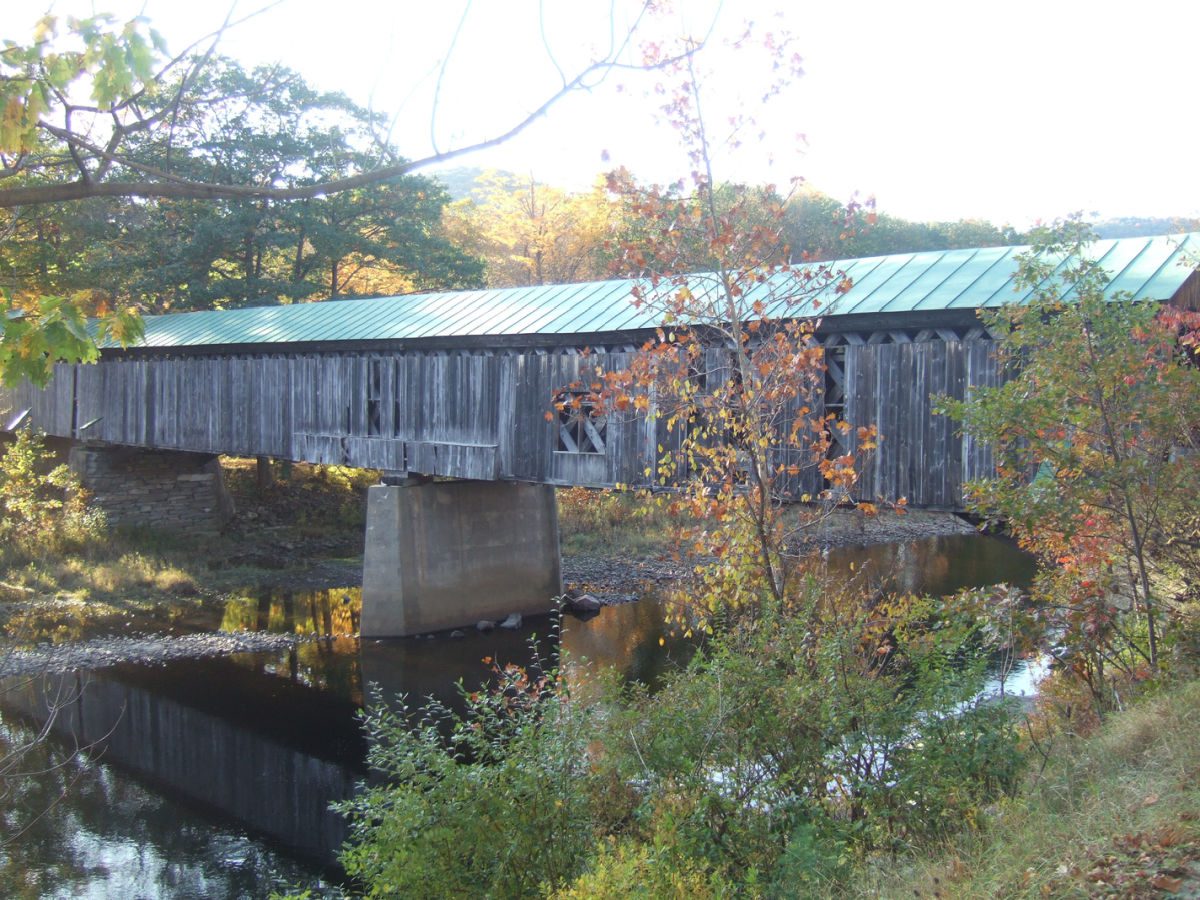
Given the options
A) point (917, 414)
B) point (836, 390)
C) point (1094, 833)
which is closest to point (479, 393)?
point (836, 390)

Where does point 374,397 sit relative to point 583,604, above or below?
above

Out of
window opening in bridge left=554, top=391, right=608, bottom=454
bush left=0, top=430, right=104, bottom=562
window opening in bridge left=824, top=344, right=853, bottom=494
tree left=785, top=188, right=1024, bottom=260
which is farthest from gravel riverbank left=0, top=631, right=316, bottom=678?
tree left=785, top=188, right=1024, bottom=260

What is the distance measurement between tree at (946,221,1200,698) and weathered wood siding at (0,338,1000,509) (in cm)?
166

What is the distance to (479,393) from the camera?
42.8 feet

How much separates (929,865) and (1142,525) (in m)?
2.67

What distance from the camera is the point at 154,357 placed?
58.5 feet

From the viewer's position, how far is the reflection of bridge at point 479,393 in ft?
28.8

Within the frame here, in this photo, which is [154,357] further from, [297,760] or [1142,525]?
[1142,525]

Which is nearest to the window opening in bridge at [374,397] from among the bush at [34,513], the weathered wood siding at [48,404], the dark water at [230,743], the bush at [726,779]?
the dark water at [230,743]

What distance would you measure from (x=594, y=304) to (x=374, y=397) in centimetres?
401

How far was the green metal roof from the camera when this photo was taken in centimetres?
789

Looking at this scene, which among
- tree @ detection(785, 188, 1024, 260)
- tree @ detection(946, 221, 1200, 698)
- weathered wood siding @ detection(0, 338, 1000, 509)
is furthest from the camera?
tree @ detection(785, 188, 1024, 260)

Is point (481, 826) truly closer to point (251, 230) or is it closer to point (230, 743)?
point (230, 743)

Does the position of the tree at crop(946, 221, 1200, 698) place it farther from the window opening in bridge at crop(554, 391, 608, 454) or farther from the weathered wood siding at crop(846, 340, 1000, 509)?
the window opening in bridge at crop(554, 391, 608, 454)
